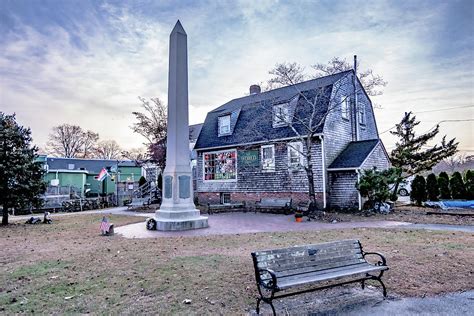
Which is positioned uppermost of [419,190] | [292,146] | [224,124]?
[224,124]

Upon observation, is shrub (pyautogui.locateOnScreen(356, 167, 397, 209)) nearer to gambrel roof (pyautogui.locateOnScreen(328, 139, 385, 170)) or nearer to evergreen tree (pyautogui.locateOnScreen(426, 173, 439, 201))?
gambrel roof (pyautogui.locateOnScreen(328, 139, 385, 170))

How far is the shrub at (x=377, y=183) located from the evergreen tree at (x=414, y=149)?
260 inches

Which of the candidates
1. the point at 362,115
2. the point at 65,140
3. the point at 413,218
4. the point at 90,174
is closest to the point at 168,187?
the point at 413,218

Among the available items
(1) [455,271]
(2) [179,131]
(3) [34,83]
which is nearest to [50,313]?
(1) [455,271]

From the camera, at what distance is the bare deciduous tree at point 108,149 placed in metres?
55.7

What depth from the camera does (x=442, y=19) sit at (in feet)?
38.5

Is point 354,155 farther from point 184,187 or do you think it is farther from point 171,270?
point 171,270

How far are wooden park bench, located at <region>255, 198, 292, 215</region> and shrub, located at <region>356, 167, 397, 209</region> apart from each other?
3969mm

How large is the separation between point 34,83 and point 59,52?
2.47m

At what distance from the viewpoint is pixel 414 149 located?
22.7 metres

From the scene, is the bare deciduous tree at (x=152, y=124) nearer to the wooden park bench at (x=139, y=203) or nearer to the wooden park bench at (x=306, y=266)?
the wooden park bench at (x=139, y=203)

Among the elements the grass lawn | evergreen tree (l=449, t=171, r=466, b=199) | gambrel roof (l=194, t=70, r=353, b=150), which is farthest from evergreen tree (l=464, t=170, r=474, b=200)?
the grass lawn

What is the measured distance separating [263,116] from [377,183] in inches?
332

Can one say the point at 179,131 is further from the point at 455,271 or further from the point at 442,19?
the point at 442,19
